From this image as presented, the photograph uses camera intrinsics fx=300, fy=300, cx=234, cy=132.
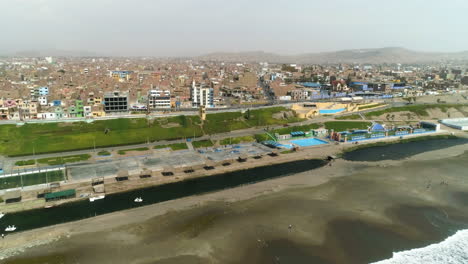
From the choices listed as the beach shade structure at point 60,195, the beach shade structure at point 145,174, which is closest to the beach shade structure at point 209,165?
the beach shade structure at point 145,174

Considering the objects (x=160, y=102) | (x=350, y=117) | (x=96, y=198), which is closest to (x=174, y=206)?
(x=96, y=198)

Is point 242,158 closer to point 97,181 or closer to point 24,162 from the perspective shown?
point 97,181

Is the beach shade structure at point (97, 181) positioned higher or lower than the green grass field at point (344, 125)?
lower

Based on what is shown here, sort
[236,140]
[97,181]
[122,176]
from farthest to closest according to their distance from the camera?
[236,140] < [122,176] < [97,181]

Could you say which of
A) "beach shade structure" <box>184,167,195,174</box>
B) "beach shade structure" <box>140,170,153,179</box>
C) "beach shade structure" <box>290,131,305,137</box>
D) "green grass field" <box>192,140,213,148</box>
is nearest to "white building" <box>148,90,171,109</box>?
"green grass field" <box>192,140,213,148</box>

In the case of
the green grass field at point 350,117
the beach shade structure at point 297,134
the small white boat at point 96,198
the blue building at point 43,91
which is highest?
the blue building at point 43,91

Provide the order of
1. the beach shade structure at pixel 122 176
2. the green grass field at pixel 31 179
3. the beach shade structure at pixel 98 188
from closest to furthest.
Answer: the beach shade structure at pixel 98 188
the green grass field at pixel 31 179
the beach shade structure at pixel 122 176

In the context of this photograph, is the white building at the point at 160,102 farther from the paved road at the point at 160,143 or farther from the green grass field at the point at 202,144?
Answer: the green grass field at the point at 202,144
